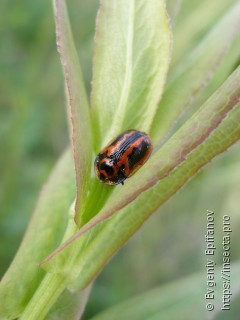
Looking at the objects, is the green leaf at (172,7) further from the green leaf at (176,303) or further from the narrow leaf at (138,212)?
the green leaf at (176,303)

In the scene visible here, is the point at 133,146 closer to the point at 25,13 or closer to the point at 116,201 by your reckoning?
the point at 116,201

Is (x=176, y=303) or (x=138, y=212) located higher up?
(x=138, y=212)

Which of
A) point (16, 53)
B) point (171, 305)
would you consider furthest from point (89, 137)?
point (16, 53)

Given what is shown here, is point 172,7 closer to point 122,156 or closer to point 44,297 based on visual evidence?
point 122,156

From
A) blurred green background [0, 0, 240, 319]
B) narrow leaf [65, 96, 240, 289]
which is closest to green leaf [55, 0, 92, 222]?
narrow leaf [65, 96, 240, 289]

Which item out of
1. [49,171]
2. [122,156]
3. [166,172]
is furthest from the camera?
[49,171]

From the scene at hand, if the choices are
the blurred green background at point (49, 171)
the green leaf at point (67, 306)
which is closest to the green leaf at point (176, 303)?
the green leaf at point (67, 306)

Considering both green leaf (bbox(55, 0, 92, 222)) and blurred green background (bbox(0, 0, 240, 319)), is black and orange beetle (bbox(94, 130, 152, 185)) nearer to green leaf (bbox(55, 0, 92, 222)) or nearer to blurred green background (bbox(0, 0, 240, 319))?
green leaf (bbox(55, 0, 92, 222))

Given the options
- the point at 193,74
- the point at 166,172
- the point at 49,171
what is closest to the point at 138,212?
the point at 166,172
